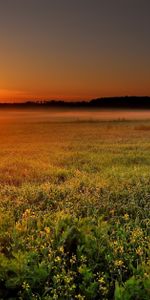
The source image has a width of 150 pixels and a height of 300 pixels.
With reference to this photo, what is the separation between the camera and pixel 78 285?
668 centimetres

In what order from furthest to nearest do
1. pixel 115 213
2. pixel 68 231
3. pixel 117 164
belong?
pixel 117 164, pixel 115 213, pixel 68 231

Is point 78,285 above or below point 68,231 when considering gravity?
below

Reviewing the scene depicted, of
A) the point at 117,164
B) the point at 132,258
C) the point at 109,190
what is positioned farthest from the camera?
the point at 117,164

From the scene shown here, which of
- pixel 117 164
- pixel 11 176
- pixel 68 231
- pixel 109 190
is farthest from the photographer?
pixel 117 164

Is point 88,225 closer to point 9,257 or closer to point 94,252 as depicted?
point 94,252

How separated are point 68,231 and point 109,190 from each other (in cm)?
471

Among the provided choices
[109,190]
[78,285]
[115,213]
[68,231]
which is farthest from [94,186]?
[78,285]

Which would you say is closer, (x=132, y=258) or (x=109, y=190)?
(x=132, y=258)

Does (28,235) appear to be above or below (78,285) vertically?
above

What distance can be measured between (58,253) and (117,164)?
10669 mm

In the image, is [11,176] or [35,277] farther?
[11,176]

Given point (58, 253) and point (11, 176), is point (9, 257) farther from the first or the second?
point (11, 176)

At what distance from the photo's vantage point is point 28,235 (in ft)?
25.1

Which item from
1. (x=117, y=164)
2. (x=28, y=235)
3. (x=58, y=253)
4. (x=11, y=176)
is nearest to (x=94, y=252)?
(x=58, y=253)
